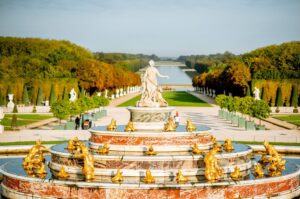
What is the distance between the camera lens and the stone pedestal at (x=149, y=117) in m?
27.2

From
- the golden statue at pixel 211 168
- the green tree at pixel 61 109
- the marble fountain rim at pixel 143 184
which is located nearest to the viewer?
the marble fountain rim at pixel 143 184

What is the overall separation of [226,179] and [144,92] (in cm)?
828

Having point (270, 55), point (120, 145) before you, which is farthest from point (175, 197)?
point (270, 55)

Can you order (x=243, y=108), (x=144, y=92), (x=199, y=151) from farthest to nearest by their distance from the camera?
(x=243, y=108) → (x=144, y=92) → (x=199, y=151)

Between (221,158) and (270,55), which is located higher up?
(270,55)

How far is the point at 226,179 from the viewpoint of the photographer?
21.6 m

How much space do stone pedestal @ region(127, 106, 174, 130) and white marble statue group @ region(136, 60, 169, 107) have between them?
710mm

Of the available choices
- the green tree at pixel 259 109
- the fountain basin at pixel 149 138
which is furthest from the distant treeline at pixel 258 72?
the fountain basin at pixel 149 138

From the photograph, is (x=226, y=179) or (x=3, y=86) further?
(x=3, y=86)

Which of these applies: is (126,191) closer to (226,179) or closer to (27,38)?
(226,179)

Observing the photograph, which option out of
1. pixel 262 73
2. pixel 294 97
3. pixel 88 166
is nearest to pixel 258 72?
pixel 262 73

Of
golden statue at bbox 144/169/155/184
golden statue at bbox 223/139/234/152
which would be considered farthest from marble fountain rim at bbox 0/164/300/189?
golden statue at bbox 223/139/234/152

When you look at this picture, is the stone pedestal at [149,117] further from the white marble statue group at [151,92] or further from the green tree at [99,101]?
the green tree at [99,101]

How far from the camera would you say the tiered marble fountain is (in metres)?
19.9
